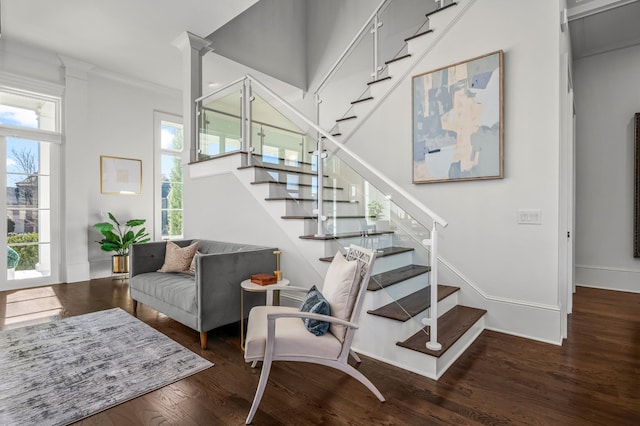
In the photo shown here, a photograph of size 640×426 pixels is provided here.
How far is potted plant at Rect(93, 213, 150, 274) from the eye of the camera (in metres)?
5.28

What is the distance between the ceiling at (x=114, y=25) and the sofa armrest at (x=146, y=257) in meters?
2.83

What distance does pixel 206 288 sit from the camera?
270 centimetres

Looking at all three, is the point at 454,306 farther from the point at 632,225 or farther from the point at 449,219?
the point at 632,225

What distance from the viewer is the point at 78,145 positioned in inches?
209

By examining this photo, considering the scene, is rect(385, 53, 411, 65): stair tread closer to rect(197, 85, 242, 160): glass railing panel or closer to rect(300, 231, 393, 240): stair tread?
rect(197, 85, 242, 160): glass railing panel

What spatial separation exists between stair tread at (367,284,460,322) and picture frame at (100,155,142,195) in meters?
5.20

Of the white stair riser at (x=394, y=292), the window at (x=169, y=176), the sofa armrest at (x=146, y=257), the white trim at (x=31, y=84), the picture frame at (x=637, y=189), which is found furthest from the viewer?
the window at (x=169, y=176)

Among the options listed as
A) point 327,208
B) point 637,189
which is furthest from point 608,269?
point 327,208

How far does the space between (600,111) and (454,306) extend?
3778 mm

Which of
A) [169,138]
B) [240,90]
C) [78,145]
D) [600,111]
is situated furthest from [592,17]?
[78,145]

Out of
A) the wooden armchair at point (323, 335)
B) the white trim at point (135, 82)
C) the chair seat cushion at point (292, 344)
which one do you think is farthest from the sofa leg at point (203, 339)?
the white trim at point (135, 82)

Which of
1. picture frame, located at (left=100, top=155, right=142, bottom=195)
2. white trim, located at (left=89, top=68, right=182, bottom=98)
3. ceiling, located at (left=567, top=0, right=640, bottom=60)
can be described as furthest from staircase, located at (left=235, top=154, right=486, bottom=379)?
white trim, located at (left=89, top=68, right=182, bottom=98)

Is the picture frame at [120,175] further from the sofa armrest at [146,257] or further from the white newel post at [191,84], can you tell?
the sofa armrest at [146,257]

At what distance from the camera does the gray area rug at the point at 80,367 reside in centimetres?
190
